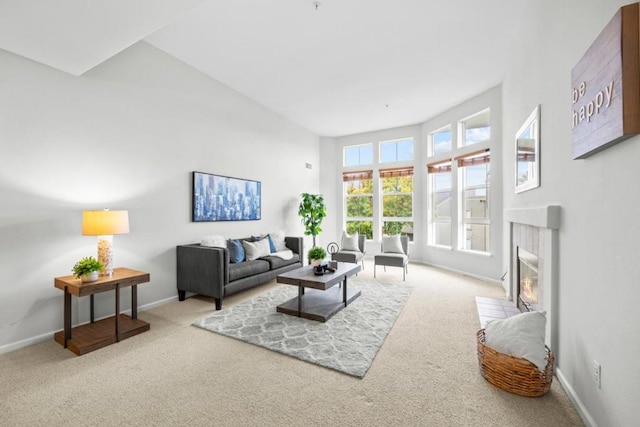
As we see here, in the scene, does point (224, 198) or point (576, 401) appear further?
point (224, 198)

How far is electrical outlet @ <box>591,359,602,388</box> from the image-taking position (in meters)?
1.53

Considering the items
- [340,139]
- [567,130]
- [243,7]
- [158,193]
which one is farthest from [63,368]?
[340,139]

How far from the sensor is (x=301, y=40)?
3.39m

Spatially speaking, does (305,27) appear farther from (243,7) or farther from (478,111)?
(478,111)

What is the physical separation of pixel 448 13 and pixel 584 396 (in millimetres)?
3491

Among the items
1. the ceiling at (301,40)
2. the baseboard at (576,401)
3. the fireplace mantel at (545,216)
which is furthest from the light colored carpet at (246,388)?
the ceiling at (301,40)

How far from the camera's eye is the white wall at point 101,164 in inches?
98.9

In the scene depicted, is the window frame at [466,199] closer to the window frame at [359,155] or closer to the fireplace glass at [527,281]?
the fireplace glass at [527,281]

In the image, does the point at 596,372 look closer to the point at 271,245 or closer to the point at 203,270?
the point at 203,270

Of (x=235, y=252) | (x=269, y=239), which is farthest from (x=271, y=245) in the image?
(x=235, y=252)

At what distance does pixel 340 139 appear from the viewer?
25.3ft

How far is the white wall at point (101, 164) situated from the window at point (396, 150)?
385 centimetres

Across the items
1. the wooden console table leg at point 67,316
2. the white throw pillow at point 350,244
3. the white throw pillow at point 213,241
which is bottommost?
the wooden console table leg at point 67,316

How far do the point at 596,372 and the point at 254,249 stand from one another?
13.0 ft
